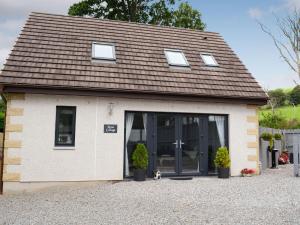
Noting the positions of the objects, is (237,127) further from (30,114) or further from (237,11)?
(237,11)

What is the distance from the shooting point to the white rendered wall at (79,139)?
9.69 m

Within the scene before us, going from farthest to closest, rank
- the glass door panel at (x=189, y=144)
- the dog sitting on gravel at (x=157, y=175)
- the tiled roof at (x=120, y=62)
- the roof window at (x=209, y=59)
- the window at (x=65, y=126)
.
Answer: the roof window at (x=209, y=59) → the glass door panel at (x=189, y=144) → the dog sitting on gravel at (x=157, y=175) → the tiled roof at (x=120, y=62) → the window at (x=65, y=126)

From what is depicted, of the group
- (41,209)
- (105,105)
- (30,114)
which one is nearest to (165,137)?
(105,105)

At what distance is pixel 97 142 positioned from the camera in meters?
10.3

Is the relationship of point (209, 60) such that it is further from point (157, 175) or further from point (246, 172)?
point (157, 175)

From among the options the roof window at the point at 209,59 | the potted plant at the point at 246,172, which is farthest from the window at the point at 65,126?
the potted plant at the point at 246,172

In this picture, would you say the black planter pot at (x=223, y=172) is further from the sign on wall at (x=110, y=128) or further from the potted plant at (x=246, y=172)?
the sign on wall at (x=110, y=128)

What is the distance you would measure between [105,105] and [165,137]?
2441mm

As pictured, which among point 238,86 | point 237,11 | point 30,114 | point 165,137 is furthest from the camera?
point 237,11

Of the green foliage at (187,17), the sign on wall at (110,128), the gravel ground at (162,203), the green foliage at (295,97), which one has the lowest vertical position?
the gravel ground at (162,203)

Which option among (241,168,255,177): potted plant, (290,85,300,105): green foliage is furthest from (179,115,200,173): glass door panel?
(290,85,300,105): green foliage

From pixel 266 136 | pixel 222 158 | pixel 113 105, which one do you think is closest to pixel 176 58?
pixel 113 105

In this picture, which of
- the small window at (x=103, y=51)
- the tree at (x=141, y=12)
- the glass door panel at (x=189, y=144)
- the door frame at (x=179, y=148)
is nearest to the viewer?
the door frame at (x=179, y=148)

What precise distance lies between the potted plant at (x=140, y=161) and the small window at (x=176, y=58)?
12.6 feet
